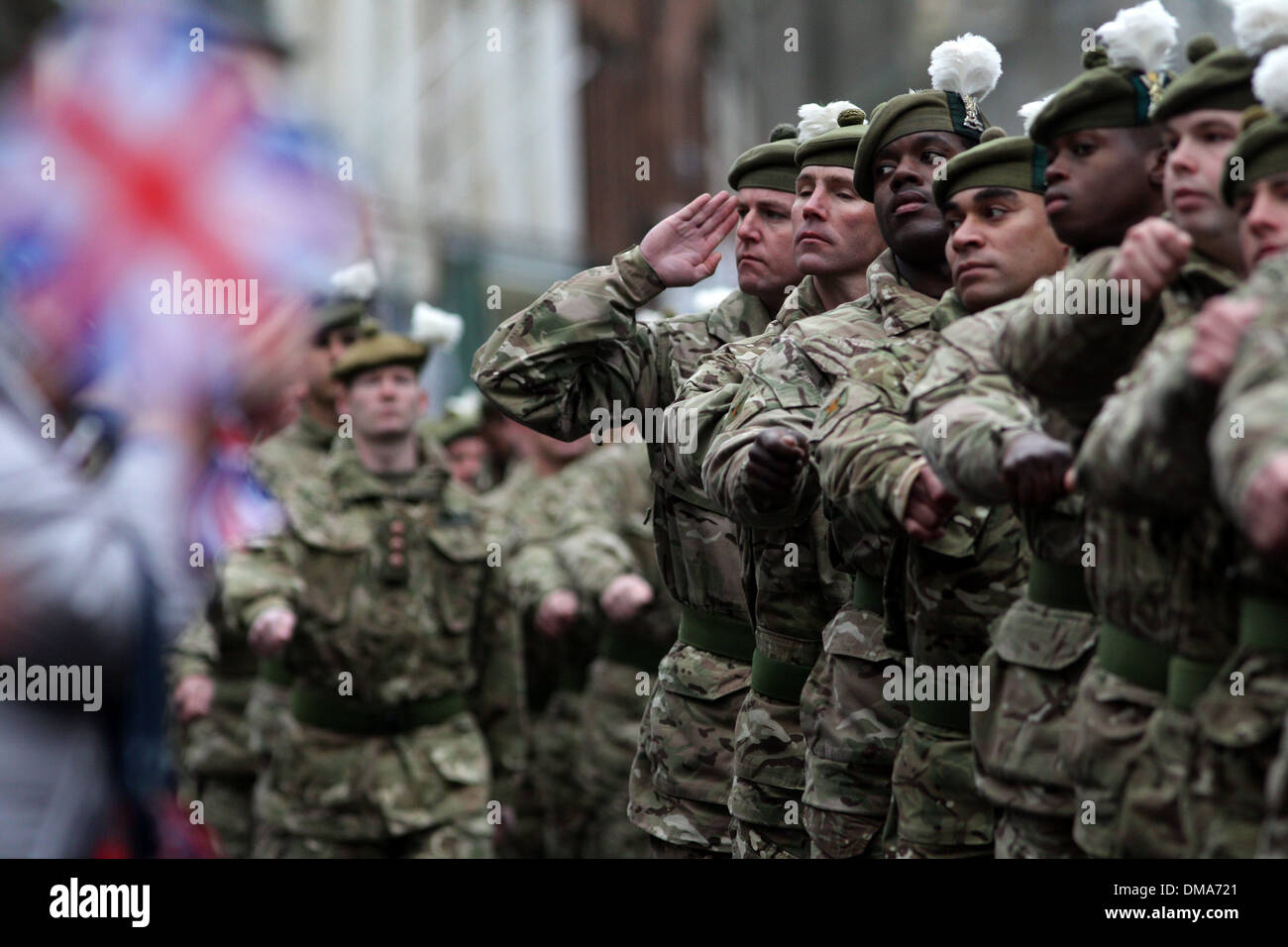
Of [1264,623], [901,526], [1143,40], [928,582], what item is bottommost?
[1264,623]

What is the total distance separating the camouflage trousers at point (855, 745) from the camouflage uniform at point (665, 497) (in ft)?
3.15

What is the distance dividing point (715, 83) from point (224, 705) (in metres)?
29.1

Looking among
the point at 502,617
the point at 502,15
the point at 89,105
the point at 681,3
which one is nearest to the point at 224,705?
the point at 502,617

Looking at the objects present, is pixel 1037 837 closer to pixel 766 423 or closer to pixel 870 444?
pixel 870 444

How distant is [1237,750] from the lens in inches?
156

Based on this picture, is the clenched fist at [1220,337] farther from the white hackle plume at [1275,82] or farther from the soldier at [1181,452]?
the white hackle plume at [1275,82]

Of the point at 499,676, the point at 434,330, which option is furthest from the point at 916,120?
the point at 434,330

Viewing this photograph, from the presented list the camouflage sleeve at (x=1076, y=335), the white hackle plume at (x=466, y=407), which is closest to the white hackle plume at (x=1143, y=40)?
the camouflage sleeve at (x=1076, y=335)

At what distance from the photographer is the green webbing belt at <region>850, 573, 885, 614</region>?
19.5ft

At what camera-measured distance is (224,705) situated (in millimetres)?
10336

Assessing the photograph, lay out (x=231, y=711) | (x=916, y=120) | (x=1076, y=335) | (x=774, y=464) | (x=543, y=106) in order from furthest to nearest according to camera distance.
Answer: (x=543, y=106) < (x=231, y=711) < (x=916, y=120) < (x=774, y=464) < (x=1076, y=335)

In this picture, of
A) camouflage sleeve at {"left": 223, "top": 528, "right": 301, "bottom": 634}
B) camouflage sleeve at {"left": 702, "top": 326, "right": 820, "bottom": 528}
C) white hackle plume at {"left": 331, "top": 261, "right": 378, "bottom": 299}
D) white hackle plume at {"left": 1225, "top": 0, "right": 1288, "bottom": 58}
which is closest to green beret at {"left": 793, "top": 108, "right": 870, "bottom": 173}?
camouflage sleeve at {"left": 702, "top": 326, "right": 820, "bottom": 528}

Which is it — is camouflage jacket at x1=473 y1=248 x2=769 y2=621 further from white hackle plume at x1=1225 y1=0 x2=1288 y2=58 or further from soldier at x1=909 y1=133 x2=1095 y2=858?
white hackle plume at x1=1225 y1=0 x2=1288 y2=58

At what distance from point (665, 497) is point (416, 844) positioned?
225 cm
